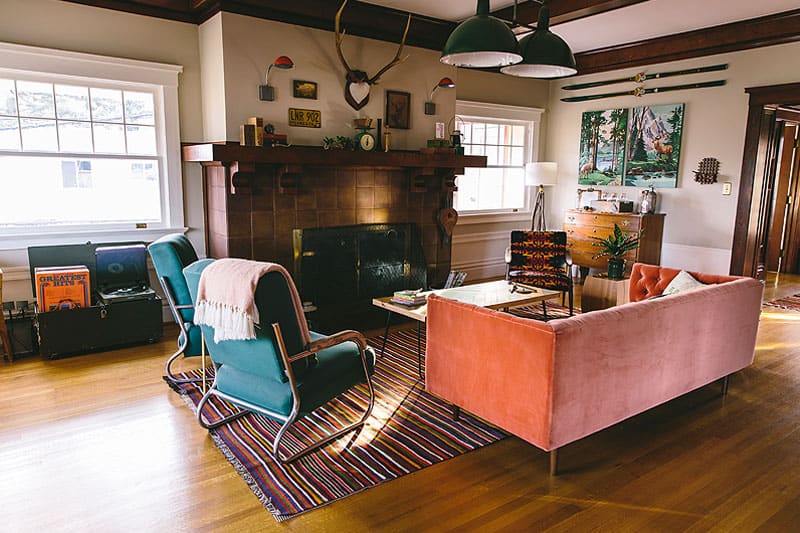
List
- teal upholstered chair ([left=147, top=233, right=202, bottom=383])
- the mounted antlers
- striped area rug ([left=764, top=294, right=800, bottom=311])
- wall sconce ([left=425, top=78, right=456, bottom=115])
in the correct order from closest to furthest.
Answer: teal upholstered chair ([left=147, top=233, right=202, bottom=383]), the mounted antlers, wall sconce ([left=425, top=78, right=456, bottom=115]), striped area rug ([left=764, top=294, right=800, bottom=311])

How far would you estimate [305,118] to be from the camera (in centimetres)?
468

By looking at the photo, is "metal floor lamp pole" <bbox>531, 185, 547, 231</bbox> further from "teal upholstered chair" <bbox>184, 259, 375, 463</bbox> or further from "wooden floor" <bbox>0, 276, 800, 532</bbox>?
"teal upholstered chair" <bbox>184, 259, 375, 463</bbox>

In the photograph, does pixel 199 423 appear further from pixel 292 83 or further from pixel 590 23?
pixel 590 23

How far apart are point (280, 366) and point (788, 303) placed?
590 centimetres

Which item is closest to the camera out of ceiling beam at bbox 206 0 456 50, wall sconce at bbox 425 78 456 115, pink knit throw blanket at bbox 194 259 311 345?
pink knit throw blanket at bbox 194 259 311 345

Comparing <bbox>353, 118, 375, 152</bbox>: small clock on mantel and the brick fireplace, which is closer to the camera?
the brick fireplace

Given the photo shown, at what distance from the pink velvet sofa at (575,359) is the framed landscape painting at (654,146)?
3363mm

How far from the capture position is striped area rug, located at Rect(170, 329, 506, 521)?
244 centimetres

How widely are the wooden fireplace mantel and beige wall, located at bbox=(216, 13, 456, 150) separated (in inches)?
11.3

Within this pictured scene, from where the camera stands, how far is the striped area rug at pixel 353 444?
244cm

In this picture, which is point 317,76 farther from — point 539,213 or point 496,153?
point 539,213

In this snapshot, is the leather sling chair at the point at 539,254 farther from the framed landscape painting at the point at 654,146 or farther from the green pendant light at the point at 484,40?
the green pendant light at the point at 484,40

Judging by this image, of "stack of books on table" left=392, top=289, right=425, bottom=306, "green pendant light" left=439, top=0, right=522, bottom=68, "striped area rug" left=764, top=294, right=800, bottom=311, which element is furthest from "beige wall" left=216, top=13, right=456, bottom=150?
"striped area rug" left=764, top=294, right=800, bottom=311

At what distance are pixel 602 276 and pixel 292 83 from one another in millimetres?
3185
